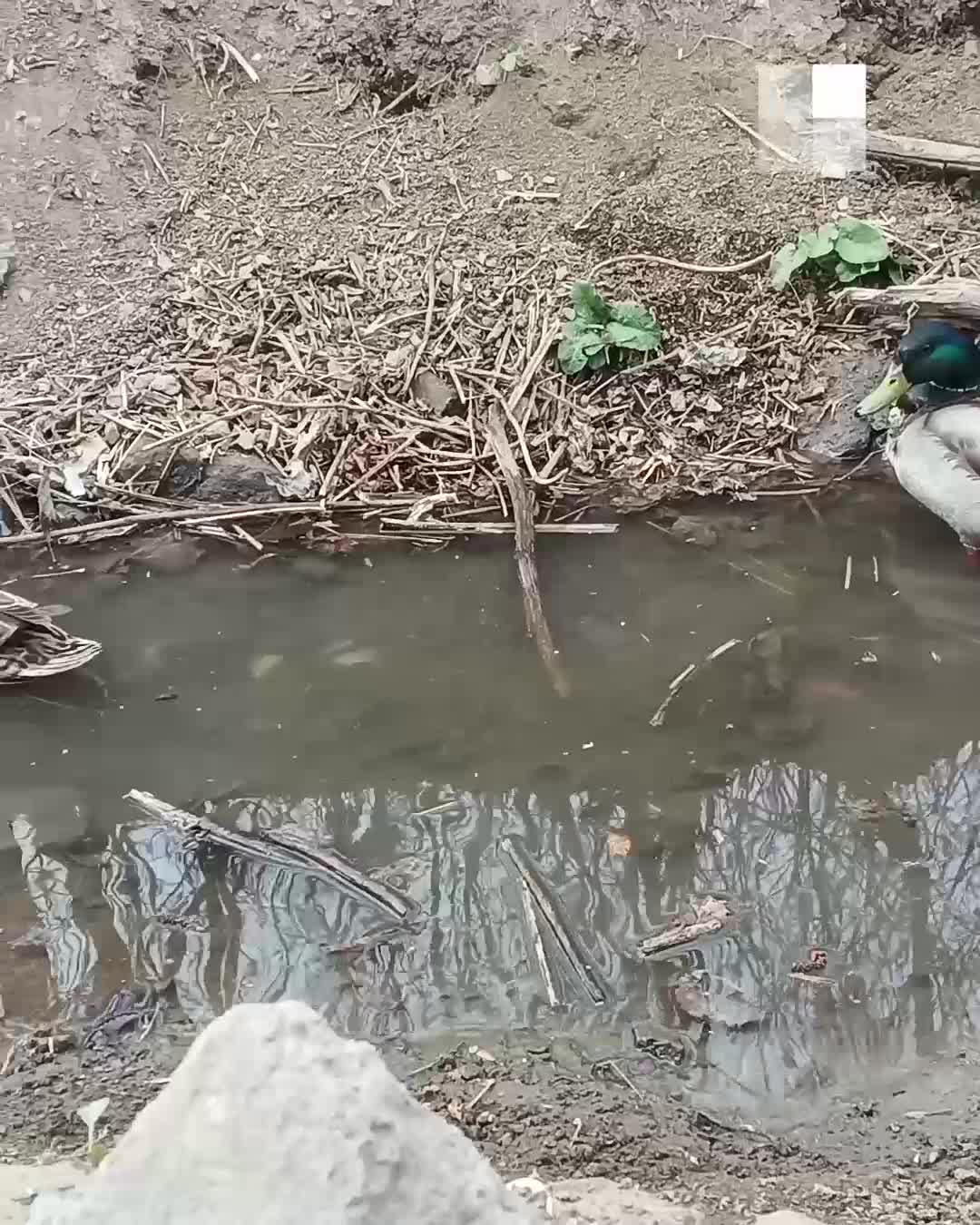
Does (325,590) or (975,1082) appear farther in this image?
(325,590)

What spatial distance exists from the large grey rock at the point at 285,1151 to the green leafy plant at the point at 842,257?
5.18 metres

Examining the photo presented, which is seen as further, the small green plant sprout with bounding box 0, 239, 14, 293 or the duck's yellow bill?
the small green plant sprout with bounding box 0, 239, 14, 293

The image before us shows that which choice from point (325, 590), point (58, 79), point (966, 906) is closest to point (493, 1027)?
point (966, 906)

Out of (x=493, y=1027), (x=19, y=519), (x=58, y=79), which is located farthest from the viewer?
(x=58, y=79)

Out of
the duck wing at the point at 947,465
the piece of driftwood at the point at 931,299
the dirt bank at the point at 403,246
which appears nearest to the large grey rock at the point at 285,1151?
the dirt bank at the point at 403,246

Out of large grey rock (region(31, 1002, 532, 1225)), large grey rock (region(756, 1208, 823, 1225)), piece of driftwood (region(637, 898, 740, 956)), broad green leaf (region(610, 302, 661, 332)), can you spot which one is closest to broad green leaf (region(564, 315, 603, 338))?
broad green leaf (region(610, 302, 661, 332))

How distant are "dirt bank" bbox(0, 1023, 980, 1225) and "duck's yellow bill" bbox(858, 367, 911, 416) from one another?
3.28 m

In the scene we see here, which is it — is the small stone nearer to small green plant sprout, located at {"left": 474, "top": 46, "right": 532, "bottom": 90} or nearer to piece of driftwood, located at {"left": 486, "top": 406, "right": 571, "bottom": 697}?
piece of driftwood, located at {"left": 486, "top": 406, "right": 571, "bottom": 697}

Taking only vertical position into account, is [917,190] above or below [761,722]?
above

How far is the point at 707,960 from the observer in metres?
2.82

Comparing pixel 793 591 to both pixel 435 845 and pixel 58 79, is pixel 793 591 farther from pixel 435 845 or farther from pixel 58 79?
pixel 58 79

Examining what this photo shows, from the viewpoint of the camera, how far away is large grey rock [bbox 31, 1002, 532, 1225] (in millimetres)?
1072

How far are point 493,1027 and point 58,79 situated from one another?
6211 mm

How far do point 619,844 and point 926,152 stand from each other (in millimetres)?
4669
